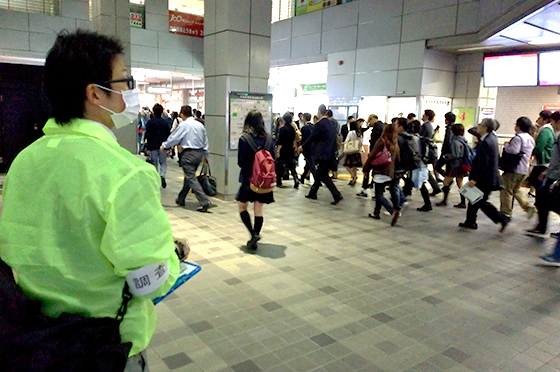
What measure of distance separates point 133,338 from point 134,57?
→ 714 inches

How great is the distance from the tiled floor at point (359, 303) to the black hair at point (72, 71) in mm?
2131

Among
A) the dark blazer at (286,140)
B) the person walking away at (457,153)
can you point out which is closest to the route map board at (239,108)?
the dark blazer at (286,140)

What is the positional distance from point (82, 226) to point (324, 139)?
24.9 ft

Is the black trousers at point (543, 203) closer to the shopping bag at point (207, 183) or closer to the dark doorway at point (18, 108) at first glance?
the shopping bag at point (207, 183)

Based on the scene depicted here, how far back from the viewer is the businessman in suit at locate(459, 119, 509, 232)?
256 inches

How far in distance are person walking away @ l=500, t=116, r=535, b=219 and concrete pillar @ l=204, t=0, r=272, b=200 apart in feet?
15.9

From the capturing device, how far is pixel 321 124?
869 cm

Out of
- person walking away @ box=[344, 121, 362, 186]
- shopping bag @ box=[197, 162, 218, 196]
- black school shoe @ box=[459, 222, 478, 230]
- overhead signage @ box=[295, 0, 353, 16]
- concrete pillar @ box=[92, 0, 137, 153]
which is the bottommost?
black school shoe @ box=[459, 222, 478, 230]

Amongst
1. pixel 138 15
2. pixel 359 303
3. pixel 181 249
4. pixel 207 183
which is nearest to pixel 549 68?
pixel 207 183

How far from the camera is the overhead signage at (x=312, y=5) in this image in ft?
51.0

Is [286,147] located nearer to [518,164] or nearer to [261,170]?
[518,164]

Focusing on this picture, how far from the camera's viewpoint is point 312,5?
16375mm

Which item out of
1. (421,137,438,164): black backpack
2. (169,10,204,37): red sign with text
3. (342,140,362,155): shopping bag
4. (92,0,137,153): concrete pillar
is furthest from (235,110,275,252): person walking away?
(169,10,204,37): red sign with text

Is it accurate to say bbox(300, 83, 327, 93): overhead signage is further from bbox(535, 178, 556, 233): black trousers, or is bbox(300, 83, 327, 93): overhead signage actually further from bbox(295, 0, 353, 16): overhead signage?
bbox(535, 178, 556, 233): black trousers
